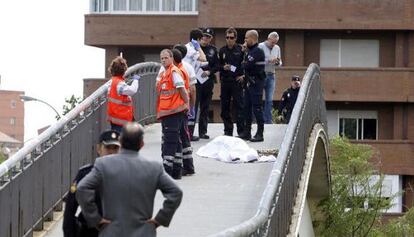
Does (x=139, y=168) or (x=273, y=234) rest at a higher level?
(x=139, y=168)

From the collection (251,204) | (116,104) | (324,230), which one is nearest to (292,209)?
(251,204)

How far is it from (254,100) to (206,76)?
2.79 ft

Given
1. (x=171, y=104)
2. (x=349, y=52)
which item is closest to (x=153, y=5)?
(x=349, y=52)

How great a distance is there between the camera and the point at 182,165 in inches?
679

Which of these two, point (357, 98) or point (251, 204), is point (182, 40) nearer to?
point (357, 98)

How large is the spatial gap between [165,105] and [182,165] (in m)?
1.48

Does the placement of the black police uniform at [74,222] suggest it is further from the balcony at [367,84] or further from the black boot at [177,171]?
the balcony at [367,84]

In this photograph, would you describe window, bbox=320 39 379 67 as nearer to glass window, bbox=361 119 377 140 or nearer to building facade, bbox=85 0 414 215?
building facade, bbox=85 0 414 215

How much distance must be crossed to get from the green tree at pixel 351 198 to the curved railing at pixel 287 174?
4.92m

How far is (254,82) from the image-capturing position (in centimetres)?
1981

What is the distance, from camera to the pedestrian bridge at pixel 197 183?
13.0 metres

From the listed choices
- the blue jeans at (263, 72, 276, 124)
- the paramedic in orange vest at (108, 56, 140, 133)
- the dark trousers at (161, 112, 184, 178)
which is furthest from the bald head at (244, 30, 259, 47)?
the blue jeans at (263, 72, 276, 124)

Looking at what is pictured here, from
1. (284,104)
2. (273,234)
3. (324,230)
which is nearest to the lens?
(273,234)

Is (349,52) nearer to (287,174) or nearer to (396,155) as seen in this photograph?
(396,155)
